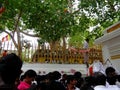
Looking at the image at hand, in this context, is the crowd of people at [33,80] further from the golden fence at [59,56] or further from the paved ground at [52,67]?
the golden fence at [59,56]

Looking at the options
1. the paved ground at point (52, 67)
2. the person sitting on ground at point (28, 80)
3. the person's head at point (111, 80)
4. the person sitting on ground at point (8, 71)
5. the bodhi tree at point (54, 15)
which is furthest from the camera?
the bodhi tree at point (54, 15)

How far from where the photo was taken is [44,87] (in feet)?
13.8

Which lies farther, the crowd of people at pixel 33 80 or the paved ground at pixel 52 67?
the paved ground at pixel 52 67

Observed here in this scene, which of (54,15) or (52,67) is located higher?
(54,15)

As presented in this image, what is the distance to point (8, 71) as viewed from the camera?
166 cm

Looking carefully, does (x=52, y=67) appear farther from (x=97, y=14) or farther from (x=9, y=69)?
Result: (x=9, y=69)

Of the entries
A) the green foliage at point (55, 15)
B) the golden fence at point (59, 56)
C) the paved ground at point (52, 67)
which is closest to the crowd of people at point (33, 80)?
the paved ground at point (52, 67)

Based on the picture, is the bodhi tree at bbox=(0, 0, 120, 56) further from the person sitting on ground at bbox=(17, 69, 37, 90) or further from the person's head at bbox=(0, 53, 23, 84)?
the person's head at bbox=(0, 53, 23, 84)

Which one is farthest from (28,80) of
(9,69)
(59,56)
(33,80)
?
(59,56)

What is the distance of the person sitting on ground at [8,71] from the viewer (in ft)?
5.34

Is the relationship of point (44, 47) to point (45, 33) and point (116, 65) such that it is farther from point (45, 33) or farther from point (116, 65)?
point (116, 65)

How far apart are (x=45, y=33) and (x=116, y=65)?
766cm

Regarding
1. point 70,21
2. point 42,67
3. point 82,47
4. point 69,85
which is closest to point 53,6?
point 70,21

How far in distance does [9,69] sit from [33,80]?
10.3ft
